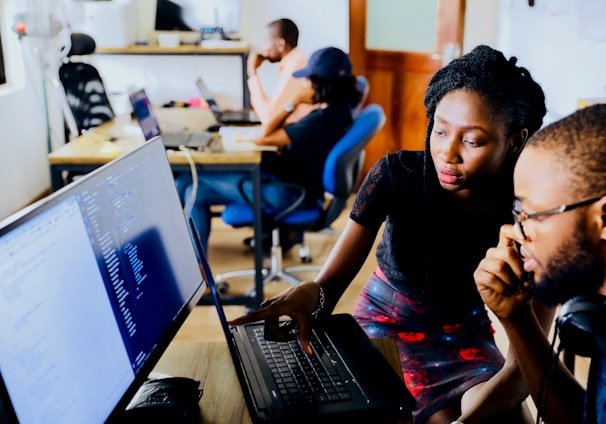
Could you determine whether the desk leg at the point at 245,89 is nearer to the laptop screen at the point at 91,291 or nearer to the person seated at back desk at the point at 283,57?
the person seated at back desk at the point at 283,57

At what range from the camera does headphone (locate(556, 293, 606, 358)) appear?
A: 818 mm

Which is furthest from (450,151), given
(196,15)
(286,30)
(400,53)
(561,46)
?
(196,15)

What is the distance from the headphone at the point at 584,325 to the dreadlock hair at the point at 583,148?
138 millimetres

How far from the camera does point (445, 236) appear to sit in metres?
1.44

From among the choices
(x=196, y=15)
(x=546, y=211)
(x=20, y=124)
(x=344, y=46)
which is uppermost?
(x=196, y=15)

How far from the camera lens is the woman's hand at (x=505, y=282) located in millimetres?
1066

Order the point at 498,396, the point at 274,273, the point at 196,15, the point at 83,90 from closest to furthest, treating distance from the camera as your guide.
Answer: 1. the point at 498,396
2. the point at 274,273
3. the point at 83,90
4. the point at 196,15

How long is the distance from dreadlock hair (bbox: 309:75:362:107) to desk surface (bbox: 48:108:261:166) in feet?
1.38

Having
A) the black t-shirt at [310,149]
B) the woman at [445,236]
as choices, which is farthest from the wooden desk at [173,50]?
the woman at [445,236]

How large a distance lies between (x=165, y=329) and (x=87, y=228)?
0.26m

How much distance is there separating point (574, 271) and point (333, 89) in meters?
2.07

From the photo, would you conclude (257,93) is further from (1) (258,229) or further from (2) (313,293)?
(2) (313,293)

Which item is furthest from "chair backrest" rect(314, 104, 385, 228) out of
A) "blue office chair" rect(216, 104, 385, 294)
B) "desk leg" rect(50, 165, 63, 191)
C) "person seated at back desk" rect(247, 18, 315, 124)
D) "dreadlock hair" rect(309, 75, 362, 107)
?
"desk leg" rect(50, 165, 63, 191)

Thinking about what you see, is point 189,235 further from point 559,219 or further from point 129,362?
point 559,219
